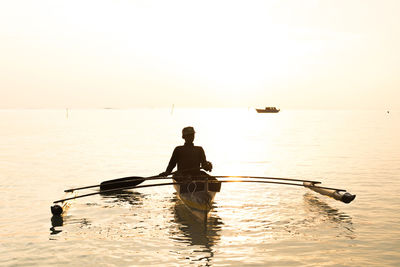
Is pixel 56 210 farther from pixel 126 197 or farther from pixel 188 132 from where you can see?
pixel 188 132

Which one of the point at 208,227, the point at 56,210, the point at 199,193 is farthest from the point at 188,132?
the point at 56,210

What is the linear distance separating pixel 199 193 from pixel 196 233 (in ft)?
4.43

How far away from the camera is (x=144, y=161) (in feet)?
107

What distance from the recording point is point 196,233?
11.9 meters

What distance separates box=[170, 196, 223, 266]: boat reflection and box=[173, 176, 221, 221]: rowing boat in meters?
0.28

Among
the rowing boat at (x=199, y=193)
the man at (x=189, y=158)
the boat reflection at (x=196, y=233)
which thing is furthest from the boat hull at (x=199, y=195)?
the man at (x=189, y=158)

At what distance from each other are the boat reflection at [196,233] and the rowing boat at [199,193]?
28 centimetres

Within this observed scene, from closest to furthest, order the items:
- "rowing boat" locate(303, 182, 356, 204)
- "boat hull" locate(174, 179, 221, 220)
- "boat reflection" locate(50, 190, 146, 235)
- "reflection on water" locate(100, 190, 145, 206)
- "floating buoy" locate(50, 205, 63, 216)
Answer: "boat hull" locate(174, 179, 221, 220) < "boat reflection" locate(50, 190, 146, 235) < "floating buoy" locate(50, 205, 63, 216) < "rowing boat" locate(303, 182, 356, 204) < "reflection on water" locate(100, 190, 145, 206)

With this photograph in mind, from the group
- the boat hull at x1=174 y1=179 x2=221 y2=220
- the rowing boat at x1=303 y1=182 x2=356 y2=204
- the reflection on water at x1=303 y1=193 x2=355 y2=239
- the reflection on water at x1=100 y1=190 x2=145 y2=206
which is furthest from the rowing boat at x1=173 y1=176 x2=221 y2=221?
the rowing boat at x1=303 y1=182 x2=356 y2=204

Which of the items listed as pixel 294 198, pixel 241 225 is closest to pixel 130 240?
pixel 241 225

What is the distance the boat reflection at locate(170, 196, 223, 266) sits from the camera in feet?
33.0

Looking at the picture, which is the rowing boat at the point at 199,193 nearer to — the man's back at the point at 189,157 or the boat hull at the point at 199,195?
the boat hull at the point at 199,195

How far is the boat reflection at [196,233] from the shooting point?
33.0 ft

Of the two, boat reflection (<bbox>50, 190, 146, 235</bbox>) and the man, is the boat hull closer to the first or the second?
the man
